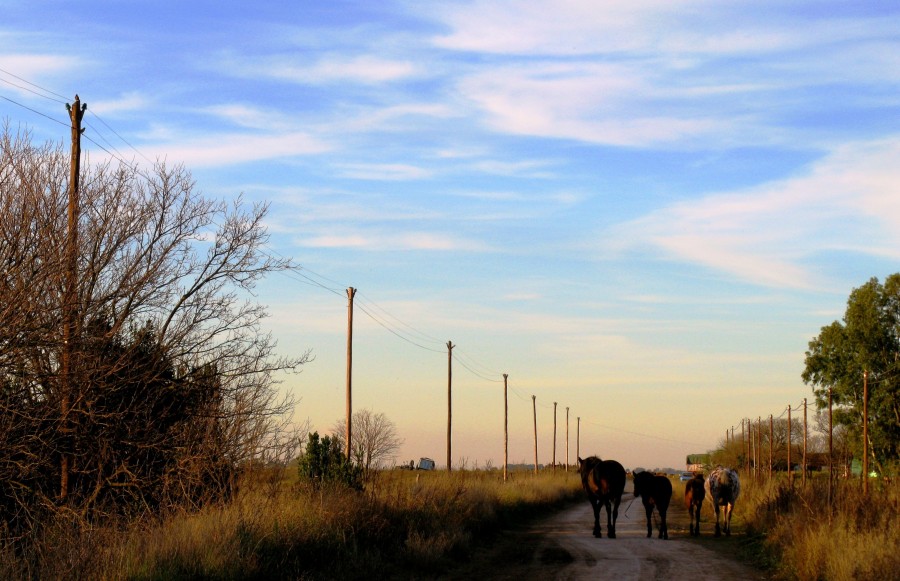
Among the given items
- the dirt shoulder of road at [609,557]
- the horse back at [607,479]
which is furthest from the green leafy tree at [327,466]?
the horse back at [607,479]

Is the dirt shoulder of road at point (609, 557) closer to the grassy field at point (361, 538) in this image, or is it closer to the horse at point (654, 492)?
the grassy field at point (361, 538)

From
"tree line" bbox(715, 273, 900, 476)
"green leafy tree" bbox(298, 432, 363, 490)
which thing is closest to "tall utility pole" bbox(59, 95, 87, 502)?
"green leafy tree" bbox(298, 432, 363, 490)

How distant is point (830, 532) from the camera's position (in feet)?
53.5

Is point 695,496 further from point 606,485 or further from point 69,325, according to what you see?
point 69,325

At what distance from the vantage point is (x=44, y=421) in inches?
677

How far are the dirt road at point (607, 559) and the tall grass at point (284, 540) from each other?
3.29 feet

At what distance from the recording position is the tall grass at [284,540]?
11.1 m

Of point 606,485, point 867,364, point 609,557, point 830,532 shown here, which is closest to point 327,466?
point 606,485

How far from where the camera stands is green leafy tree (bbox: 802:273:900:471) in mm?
66625

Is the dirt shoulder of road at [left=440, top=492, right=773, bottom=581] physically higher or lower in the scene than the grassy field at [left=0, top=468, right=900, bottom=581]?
lower

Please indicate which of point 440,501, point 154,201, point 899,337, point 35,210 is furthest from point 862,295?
point 35,210

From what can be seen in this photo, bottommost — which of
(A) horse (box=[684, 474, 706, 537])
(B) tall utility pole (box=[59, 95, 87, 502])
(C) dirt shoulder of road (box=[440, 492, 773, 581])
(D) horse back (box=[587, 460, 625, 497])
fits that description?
(C) dirt shoulder of road (box=[440, 492, 773, 581])

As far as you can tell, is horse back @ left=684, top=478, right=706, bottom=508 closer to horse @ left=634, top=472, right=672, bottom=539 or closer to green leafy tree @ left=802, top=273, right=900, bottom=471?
horse @ left=634, top=472, right=672, bottom=539

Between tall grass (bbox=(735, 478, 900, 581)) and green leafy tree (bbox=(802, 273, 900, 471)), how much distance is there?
46.9 metres
